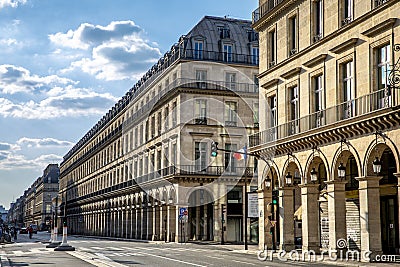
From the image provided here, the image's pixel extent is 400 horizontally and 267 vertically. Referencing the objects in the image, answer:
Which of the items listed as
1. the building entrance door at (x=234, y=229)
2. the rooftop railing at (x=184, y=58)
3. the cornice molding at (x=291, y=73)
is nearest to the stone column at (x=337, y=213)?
the cornice molding at (x=291, y=73)

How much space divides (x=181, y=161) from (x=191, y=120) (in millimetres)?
4263

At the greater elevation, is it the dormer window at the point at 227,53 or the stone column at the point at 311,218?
the dormer window at the point at 227,53

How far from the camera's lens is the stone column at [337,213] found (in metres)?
33.2

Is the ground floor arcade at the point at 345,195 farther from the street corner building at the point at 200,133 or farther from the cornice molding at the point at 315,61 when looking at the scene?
the street corner building at the point at 200,133

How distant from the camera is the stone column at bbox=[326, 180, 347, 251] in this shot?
33.2 meters

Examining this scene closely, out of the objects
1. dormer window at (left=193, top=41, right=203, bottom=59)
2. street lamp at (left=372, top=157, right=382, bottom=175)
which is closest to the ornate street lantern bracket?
street lamp at (left=372, top=157, right=382, bottom=175)

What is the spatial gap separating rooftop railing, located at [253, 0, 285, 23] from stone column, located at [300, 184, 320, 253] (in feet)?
39.6

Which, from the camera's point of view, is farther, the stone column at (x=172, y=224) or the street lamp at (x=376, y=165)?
the stone column at (x=172, y=224)

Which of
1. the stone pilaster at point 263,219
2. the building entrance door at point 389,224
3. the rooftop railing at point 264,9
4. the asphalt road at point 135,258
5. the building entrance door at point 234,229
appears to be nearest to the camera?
the asphalt road at point 135,258

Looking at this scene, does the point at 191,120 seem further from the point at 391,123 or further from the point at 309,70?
the point at 391,123

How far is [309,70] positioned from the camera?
122ft

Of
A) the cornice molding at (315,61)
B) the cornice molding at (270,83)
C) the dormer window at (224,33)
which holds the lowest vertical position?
the cornice molding at (270,83)

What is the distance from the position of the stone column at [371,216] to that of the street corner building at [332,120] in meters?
0.05

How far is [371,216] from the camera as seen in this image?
3025 centimetres
